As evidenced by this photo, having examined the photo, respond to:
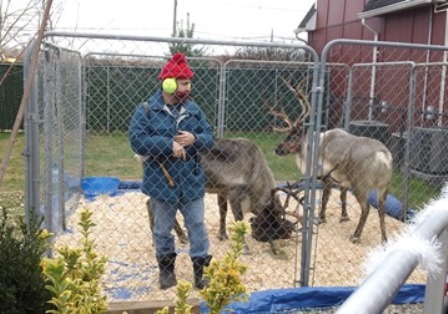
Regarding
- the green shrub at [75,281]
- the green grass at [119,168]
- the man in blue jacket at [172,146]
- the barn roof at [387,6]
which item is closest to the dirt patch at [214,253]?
the man in blue jacket at [172,146]

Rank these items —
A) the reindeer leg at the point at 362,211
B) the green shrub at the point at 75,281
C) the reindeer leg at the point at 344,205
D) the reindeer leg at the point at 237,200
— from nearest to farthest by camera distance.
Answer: the green shrub at the point at 75,281, the reindeer leg at the point at 237,200, the reindeer leg at the point at 362,211, the reindeer leg at the point at 344,205

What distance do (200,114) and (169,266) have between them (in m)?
1.36

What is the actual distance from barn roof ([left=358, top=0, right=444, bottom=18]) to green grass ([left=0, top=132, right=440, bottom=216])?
4.02m

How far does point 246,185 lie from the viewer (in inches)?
226

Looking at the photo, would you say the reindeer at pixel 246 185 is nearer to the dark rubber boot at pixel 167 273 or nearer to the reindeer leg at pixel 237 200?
the reindeer leg at pixel 237 200

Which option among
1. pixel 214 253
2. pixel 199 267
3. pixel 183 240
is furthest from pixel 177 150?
pixel 183 240

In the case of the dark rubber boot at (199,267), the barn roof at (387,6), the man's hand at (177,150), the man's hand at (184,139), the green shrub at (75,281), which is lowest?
the dark rubber boot at (199,267)

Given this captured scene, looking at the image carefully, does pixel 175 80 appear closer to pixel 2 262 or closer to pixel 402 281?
pixel 2 262

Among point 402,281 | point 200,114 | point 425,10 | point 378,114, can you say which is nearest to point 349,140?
point 200,114

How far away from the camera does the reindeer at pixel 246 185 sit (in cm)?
575

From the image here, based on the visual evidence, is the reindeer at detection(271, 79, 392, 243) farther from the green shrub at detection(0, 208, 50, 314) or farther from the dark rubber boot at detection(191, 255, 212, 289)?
the green shrub at detection(0, 208, 50, 314)

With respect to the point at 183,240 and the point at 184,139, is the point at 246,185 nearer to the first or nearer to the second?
the point at 183,240

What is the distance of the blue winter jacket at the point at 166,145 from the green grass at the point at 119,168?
12.5ft

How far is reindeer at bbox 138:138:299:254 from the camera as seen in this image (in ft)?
18.9
